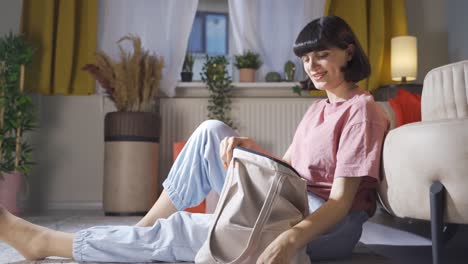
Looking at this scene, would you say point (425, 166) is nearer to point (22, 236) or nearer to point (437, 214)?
Answer: point (437, 214)

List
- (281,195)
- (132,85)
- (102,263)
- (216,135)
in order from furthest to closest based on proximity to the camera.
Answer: (132,85), (216,135), (102,263), (281,195)

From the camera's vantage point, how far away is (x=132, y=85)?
271cm

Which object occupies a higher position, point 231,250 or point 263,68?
point 263,68

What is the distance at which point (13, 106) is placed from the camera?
2664 millimetres

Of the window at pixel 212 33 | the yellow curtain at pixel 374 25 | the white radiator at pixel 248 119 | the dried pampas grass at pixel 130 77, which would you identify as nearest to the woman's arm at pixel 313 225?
the dried pampas grass at pixel 130 77

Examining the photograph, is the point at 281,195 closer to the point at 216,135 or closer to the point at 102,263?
the point at 216,135

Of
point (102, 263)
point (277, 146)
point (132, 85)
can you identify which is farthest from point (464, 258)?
point (132, 85)

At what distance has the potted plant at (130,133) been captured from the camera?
262cm

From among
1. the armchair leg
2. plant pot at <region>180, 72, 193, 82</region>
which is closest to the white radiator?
plant pot at <region>180, 72, 193, 82</region>

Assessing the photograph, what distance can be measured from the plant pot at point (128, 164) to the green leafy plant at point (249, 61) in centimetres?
74

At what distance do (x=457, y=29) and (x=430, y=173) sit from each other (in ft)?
8.70

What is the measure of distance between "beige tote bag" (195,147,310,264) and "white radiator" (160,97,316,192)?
7.05ft

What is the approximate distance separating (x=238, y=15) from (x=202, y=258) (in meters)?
2.48

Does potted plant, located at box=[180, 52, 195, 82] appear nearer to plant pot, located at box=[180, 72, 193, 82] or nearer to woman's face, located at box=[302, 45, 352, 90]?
plant pot, located at box=[180, 72, 193, 82]
